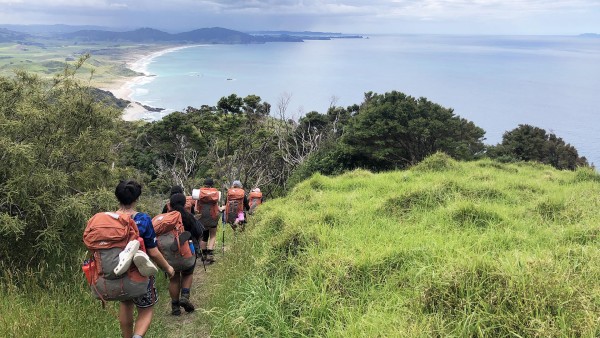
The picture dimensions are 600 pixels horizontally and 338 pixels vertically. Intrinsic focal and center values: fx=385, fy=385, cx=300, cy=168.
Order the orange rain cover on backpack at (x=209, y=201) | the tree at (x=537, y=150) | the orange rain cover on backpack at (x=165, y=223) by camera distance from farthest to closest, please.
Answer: the tree at (x=537, y=150)
the orange rain cover on backpack at (x=209, y=201)
the orange rain cover on backpack at (x=165, y=223)

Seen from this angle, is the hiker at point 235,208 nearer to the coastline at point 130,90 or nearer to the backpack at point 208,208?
the backpack at point 208,208

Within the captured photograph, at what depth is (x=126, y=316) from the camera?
4168mm

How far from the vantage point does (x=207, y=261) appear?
7801 millimetres

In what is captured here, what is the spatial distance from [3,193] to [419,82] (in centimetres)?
12527

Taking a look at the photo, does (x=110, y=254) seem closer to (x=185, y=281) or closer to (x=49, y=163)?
(x=185, y=281)

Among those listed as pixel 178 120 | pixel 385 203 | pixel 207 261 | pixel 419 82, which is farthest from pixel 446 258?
pixel 419 82

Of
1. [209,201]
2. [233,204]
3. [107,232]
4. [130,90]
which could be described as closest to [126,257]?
[107,232]

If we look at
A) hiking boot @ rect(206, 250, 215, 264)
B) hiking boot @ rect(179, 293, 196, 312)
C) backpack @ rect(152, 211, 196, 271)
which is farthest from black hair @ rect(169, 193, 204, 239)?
hiking boot @ rect(206, 250, 215, 264)

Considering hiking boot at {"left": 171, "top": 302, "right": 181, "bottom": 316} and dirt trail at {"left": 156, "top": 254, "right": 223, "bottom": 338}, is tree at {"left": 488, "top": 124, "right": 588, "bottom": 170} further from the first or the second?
hiking boot at {"left": 171, "top": 302, "right": 181, "bottom": 316}

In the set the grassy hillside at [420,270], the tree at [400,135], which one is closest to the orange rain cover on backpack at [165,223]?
the grassy hillside at [420,270]

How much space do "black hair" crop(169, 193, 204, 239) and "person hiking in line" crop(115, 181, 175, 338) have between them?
1.14 metres

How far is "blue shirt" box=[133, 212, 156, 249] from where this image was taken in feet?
13.3

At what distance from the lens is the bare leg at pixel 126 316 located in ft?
13.6

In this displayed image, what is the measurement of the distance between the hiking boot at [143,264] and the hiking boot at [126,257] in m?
0.04
